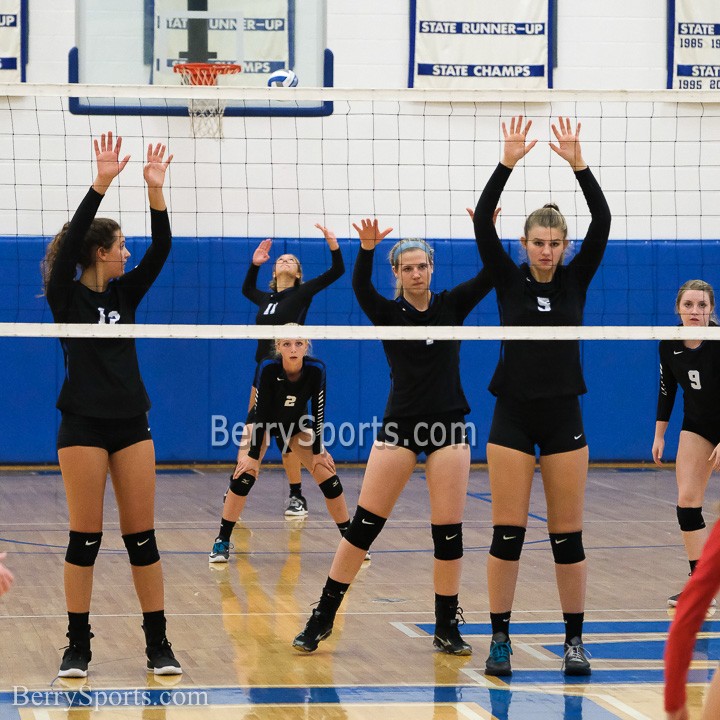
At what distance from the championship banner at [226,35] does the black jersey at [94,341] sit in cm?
714

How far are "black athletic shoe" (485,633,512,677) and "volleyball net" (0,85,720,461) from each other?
6.77 metres

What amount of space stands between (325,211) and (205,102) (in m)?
1.62

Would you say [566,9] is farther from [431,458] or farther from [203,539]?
[431,458]

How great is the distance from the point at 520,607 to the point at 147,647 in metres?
2.21

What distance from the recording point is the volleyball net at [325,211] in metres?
11.9

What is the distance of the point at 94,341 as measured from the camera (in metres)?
4.86

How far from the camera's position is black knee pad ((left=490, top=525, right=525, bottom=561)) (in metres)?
5.06

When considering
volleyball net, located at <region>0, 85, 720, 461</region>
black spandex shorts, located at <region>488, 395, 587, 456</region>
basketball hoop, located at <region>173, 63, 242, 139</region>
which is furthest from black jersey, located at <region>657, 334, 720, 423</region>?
basketball hoop, located at <region>173, 63, 242, 139</region>

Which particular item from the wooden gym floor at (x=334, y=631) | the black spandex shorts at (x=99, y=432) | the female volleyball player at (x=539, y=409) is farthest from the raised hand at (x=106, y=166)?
the wooden gym floor at (x=334, y=631)

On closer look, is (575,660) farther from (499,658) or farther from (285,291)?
(285,291)

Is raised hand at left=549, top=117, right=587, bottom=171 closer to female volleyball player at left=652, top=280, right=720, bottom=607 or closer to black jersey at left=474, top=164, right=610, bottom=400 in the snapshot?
black jersey at left=474, top=164, right=610, bottom=400

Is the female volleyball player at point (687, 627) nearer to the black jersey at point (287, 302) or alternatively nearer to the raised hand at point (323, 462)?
the raised hand at point (323, 462)

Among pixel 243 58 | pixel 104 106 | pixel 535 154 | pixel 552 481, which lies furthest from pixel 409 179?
pixel 552 481

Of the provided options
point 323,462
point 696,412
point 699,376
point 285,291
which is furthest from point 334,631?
point 285,291
